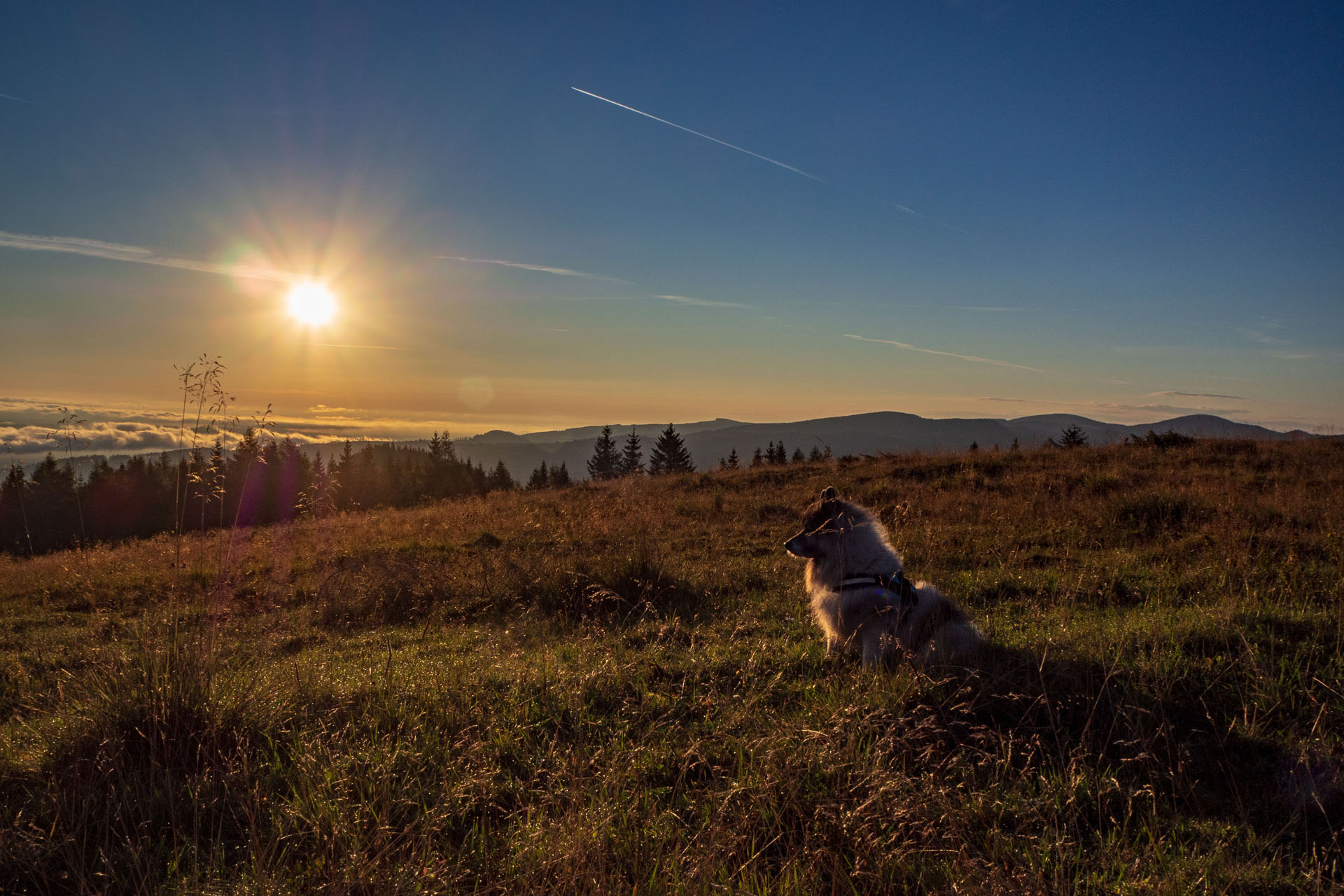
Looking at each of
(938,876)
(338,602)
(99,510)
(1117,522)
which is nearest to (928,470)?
(1117,522)

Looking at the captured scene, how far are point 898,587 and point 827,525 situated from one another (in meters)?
0.93

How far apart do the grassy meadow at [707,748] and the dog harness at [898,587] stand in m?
0.50

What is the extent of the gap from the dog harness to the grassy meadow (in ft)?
1.65

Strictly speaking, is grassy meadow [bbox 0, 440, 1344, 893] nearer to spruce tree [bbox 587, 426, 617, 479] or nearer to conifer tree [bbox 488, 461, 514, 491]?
conifer tree [bbox 488, 461, 514, 491]

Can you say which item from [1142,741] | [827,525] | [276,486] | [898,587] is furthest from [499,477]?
[1142,741]

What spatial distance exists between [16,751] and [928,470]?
1783cm

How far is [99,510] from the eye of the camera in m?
65.4

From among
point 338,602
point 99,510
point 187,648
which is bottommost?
point 99,510

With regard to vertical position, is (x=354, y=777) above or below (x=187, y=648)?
below

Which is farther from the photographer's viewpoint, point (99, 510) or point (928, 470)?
point (99, 510)

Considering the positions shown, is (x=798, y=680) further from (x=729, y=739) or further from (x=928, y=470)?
(x=928, y=470)

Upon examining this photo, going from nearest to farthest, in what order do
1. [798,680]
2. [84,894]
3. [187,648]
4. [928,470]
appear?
[84,894] < [187,648] < [798,680] < [928,470]

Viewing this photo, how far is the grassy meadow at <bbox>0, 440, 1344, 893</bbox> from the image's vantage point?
2.96 m

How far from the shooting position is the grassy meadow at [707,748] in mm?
2961
